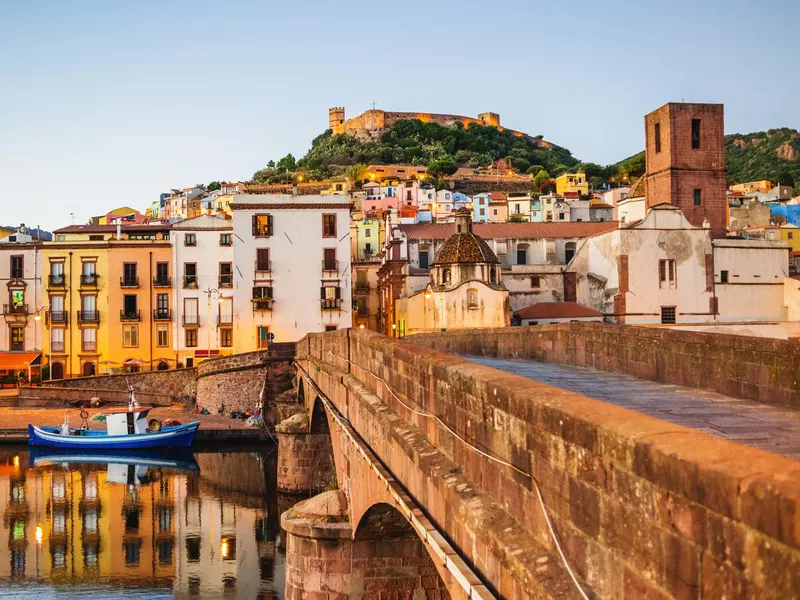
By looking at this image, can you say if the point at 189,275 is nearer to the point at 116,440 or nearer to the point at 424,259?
the point at 116,440

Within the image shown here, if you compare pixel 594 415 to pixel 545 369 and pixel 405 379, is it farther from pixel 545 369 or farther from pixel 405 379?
pixel 545 369

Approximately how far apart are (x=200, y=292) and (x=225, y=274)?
1.96 m

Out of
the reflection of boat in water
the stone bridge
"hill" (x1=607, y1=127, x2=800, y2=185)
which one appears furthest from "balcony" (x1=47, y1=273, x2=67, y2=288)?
"hill" (x1=607, y1=127, x2=800, y2=185)

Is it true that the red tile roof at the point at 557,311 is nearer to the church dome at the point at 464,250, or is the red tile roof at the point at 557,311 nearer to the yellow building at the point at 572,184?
the church dome at the point at 464,250

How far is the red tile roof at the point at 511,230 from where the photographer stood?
212ft

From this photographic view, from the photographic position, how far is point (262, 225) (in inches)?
2163

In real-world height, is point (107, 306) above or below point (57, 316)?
above

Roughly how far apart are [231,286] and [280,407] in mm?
15521

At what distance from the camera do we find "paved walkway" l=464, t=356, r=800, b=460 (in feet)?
23.6

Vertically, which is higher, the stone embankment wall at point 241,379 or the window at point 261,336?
the window at point 261,336

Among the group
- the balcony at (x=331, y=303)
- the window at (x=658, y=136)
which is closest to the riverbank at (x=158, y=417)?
the balcony at (x=331, y=303)

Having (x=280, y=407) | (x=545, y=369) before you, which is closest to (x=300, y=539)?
(x=545, y=369)

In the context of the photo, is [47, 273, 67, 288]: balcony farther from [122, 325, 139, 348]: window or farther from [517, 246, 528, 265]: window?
[517, 246, 528, 265]: window

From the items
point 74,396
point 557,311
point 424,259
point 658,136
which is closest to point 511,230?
point 424,259
